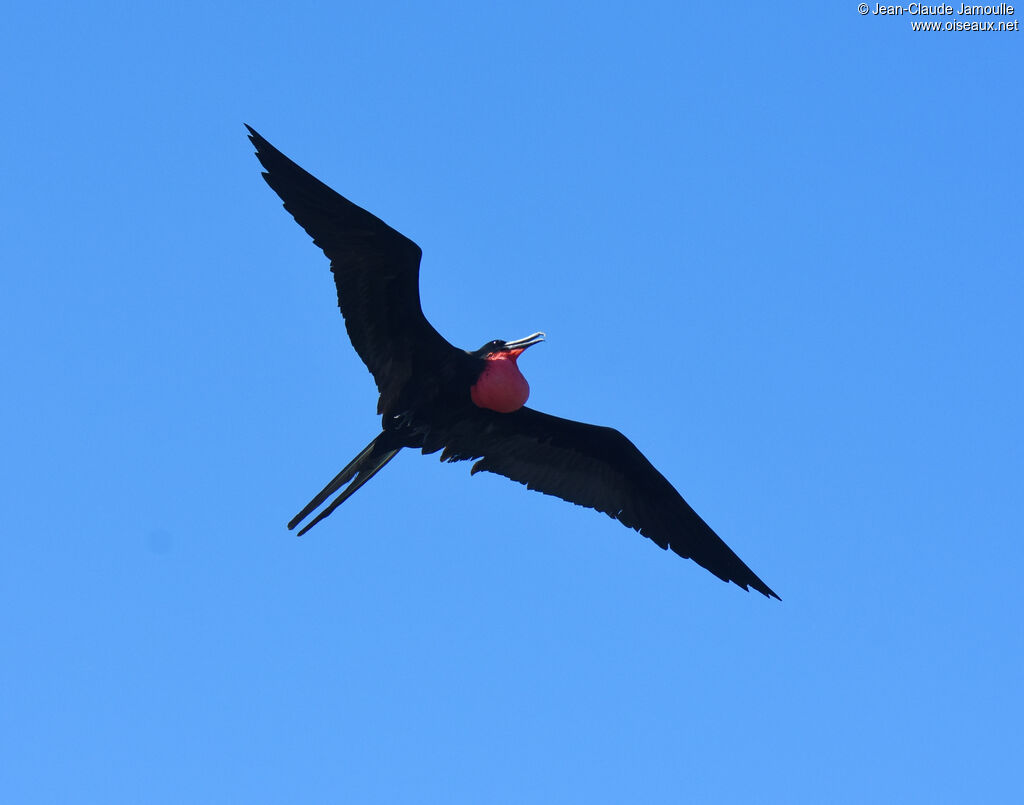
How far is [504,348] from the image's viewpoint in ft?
28.5

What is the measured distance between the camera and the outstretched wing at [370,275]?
7977mm

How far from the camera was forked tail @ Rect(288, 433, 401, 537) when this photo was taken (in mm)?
8414

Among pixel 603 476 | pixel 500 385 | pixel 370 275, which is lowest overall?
pixel 370 275

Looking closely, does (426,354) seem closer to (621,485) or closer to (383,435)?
(383,435)

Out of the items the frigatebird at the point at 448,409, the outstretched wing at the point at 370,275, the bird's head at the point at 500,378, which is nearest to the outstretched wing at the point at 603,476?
the frigatebird at the point at 448,409

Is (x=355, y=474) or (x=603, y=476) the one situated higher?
(x=603, y=476)

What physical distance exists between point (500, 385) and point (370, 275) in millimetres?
931

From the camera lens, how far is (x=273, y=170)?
26.1 feet

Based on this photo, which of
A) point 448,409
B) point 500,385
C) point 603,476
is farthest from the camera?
point 603,476

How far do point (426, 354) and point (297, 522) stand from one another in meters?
1.10

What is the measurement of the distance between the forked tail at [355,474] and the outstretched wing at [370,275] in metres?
0.21

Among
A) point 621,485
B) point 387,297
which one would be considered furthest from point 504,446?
point 387,297

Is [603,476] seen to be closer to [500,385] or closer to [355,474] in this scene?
[500,385]

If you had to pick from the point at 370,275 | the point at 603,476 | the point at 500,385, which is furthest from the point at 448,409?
the point at 603,476
